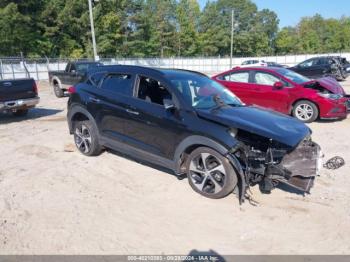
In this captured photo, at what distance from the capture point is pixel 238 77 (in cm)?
1070

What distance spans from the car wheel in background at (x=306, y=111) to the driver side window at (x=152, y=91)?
564 centimetres

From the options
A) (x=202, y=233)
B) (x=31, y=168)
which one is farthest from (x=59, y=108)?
(x=202, y=233)

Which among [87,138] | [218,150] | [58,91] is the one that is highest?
[218,150]

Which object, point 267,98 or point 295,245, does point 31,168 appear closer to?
point 295,245

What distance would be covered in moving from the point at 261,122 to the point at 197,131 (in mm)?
919

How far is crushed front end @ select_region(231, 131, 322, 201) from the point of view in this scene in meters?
4.51

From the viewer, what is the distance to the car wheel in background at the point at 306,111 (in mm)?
9633

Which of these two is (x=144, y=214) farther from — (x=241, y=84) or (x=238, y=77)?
(x=238, y=77)

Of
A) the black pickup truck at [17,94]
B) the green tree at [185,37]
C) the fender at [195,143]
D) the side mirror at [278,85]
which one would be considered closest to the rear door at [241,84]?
the side mirror at [278,85]

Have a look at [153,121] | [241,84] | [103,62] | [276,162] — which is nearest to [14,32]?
[103,62]

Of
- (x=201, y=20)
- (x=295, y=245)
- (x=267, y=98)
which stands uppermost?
(x=201, y=20)

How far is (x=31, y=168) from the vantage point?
625 cm

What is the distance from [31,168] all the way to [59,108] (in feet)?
25.8

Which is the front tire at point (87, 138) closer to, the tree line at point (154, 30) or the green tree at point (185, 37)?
the tree line at point (154, 30)
